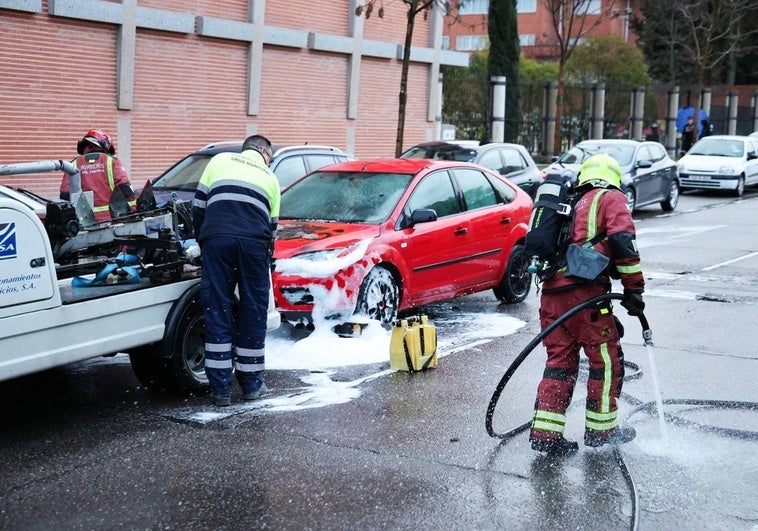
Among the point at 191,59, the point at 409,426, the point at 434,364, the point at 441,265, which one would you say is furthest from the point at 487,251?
the point at 191,59

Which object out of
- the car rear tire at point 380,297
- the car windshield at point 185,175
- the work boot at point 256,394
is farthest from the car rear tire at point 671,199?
the work boot at point 256,394

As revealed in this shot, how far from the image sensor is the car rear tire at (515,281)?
11.1 metres

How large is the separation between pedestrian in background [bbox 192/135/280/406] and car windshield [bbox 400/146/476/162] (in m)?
9.67

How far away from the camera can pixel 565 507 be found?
5.33 metres

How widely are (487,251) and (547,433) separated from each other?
186 inches

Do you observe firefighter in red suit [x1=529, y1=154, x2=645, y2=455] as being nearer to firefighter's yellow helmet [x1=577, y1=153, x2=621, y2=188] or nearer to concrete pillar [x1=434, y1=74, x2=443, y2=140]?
firefighter's yellow helmet [x1=577, y1=153, x2=621, y2=188]

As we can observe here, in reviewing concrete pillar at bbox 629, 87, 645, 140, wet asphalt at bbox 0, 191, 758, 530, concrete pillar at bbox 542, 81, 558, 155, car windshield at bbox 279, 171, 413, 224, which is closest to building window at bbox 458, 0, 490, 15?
concrete pillar at bbox 629, 87, 645, 140

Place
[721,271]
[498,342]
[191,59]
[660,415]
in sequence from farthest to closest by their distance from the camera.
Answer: [191,59], [721,271], [498,342], [660,415]

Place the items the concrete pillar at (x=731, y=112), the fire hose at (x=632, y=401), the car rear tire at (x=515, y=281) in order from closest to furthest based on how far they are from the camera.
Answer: the fire hose at (x=632, y=401), the car rear tire at (x=515, y=281), the concrete pillar at (x=731, y=112)

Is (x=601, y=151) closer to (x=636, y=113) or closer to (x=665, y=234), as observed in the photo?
(x=665, y=234)

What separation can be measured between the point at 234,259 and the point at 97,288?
2.95ft

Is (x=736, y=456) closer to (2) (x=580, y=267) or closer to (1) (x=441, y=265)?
(2) (x=580, y=267)

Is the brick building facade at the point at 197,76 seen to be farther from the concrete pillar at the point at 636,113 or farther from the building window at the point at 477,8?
the building window at the point at 477,8

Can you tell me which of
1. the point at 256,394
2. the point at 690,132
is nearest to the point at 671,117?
the point at 690,132
